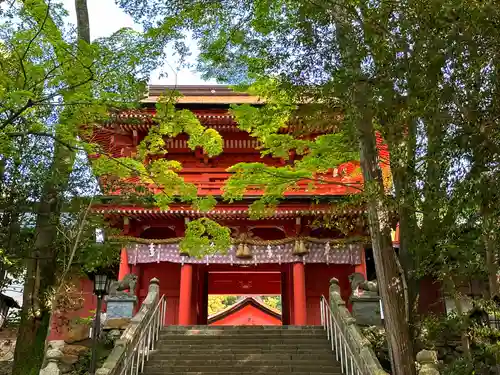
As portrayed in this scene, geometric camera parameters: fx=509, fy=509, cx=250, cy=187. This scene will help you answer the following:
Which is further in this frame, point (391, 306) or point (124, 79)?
point (124, 79)

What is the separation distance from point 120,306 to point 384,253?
269 inches

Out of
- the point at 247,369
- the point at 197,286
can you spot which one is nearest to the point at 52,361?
the point at 247,369

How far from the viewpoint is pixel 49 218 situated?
28.3 ft

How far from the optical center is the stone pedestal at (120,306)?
10984 millimetres

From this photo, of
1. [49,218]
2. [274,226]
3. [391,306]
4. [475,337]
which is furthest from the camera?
[274,226]

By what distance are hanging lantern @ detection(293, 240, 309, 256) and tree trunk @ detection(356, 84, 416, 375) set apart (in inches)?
299

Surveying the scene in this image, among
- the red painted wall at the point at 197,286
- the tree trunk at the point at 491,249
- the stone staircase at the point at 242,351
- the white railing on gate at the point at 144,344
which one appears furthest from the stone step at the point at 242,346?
the tree trunk at the point at 491,249

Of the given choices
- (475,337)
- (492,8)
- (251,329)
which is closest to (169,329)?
(251,329)

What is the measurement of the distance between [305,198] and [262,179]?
497 centimetres

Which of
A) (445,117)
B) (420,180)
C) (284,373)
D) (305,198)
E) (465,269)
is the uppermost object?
(305,198)

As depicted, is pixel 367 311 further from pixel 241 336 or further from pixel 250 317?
pixel 250 317

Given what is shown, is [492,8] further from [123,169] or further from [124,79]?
[123,169]

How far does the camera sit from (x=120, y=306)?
36.3ft

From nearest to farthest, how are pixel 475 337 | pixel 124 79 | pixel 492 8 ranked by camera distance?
1. pixel 492 8
2. pixel 475 337
3. pixel 124 79
